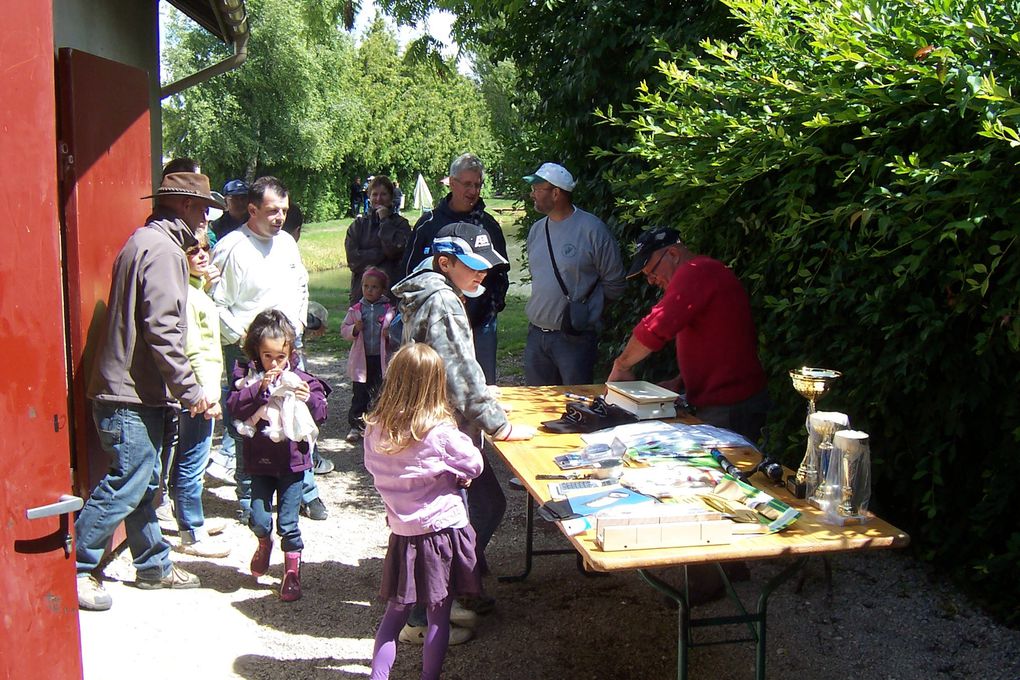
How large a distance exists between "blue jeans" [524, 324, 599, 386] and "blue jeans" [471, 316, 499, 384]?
14.2 inches

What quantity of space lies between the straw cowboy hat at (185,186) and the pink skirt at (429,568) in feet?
6.83

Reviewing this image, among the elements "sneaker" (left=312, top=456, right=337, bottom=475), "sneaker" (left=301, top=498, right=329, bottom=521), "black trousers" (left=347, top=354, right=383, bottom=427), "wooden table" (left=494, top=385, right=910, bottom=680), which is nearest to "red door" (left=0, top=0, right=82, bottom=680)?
"wooden table" (left=494, top=385, right=910, bottom=680)

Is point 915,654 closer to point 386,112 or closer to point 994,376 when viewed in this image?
point 994,376

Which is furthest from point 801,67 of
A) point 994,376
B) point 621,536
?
point 621,536

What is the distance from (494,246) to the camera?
18.4ft

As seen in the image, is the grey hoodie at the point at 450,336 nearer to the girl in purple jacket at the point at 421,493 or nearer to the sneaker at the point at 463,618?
the girl in purple jacket at the point at 421,493

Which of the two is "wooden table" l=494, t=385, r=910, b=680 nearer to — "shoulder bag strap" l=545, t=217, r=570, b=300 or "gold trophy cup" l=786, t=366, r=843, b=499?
"gold trophy cup" l=786, t=366, r=843, b=499

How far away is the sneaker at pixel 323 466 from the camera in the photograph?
674 centimetres

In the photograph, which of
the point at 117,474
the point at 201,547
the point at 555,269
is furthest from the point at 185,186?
the point at 555,269

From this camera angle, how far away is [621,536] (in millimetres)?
2795

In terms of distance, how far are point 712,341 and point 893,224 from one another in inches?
41.6

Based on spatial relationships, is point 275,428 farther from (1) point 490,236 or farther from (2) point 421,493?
(1) point 490,236

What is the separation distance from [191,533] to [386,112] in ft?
114

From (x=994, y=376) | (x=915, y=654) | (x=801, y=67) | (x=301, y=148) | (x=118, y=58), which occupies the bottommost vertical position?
(x=915, y=654)
